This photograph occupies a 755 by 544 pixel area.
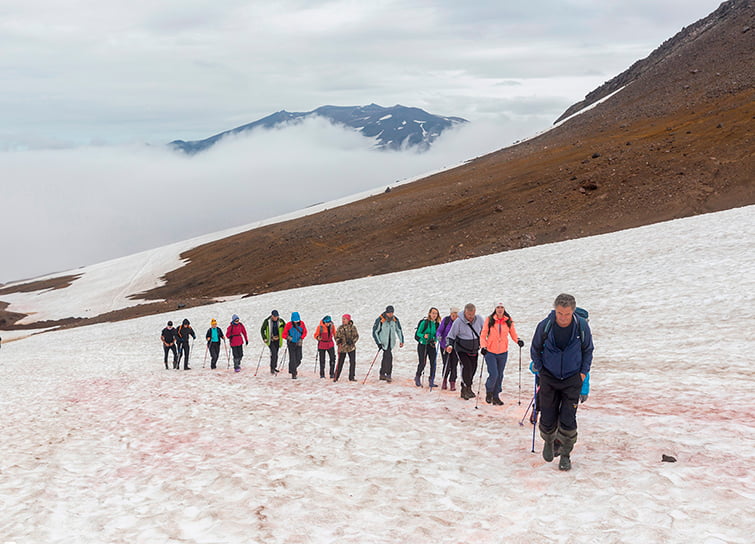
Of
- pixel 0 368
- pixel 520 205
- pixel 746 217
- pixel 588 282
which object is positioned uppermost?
pixel 520 205

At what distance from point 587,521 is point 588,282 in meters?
21.9

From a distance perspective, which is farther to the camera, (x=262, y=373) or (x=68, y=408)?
(x=262, y=373)

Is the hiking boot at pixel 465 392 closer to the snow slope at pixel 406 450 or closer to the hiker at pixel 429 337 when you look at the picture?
the snow slope at pixel 406 450

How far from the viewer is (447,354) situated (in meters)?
15.4

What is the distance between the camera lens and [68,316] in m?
79.6

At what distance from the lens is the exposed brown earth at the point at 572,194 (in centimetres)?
4722

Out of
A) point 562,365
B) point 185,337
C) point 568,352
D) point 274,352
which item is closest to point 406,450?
point 562,365

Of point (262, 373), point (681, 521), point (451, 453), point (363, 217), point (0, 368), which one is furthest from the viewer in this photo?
point (363, 217)

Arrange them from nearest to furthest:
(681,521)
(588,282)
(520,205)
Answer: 1. (681,521)
2. (588,282)
3. (520,205)

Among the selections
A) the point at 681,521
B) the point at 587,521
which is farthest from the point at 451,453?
the point at 681,521

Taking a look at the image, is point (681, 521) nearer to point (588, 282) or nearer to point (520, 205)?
point (588, 282)

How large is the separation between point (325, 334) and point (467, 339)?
6.42m

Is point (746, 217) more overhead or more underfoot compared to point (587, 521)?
more overhead

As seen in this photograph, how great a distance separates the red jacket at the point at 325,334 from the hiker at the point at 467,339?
18.6ft
